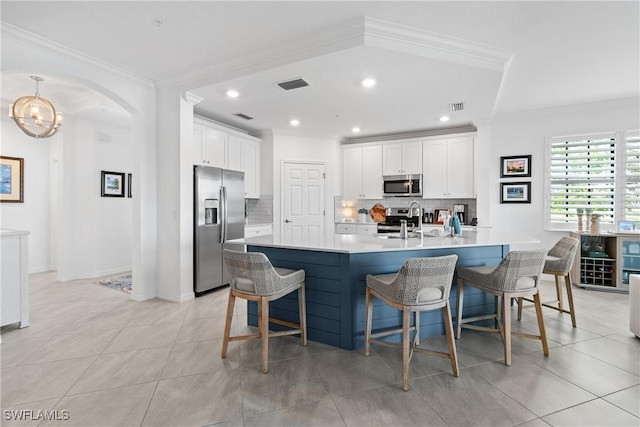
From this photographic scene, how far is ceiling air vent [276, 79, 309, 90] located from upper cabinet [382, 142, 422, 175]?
2.94m

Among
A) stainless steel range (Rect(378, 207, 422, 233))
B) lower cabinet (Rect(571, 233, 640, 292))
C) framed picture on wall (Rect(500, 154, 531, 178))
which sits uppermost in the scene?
framed picture on wall (Rect(500, 154, 531, 178))

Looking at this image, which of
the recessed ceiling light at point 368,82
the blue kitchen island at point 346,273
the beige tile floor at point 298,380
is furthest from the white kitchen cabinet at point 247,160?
the beige tile floor at point 298,380

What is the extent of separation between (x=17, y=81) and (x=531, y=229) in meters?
7.50

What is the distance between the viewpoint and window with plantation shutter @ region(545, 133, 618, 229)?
4.79m

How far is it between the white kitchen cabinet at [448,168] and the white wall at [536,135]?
31 cm

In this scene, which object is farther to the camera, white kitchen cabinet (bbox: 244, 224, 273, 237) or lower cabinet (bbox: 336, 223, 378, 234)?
lower cabinet (bbox: 336, 223, 378, 234)

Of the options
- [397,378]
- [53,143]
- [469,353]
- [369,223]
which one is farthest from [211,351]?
[53,143]

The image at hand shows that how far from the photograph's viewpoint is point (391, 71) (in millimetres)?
3301

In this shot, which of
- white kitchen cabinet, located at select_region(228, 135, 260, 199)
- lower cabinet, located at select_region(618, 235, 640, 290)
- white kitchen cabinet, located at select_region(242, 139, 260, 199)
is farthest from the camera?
white kitchen cabinet, located at select_region(242, 139, 260, 199)

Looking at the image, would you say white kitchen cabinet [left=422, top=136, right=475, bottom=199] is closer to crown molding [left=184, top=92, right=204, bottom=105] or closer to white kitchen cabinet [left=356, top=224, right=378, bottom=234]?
white kitchen cabinet [left=356, top=224, right=378, bottom=234]

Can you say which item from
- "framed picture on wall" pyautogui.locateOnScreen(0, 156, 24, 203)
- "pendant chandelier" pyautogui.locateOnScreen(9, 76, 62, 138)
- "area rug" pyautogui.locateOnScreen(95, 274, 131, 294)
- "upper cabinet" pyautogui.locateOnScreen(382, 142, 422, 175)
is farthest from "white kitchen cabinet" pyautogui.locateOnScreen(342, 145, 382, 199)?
"framed picture on wall" pyautogui.locateOnScreen(0, 156, 24, 203)

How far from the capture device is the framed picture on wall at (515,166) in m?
5.17

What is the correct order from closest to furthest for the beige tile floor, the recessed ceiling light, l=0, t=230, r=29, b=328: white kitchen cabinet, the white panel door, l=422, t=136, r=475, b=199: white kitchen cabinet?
the beige tile floor < l=0, t=230, r=29, b=328: white kitchen cabinet < the recessed ceiling light < l=422, t=136, r=475, b=199: white kitchen cabinet < the white panel door

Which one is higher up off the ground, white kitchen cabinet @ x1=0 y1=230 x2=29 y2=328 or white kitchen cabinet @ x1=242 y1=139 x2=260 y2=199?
white kitchen cabinet @ x1=242 y1=139 x2=260 y2=199
